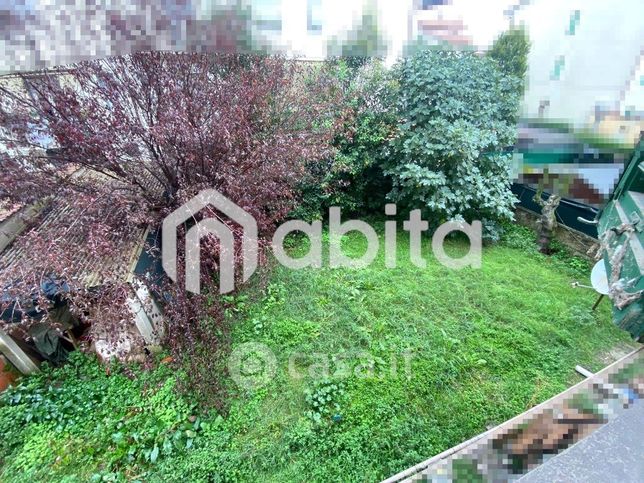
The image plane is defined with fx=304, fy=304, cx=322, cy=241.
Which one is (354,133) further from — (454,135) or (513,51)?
(513,51)

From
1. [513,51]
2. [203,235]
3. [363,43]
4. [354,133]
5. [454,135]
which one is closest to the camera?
[203,235]

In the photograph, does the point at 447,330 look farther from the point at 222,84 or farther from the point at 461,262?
the point at 222,84

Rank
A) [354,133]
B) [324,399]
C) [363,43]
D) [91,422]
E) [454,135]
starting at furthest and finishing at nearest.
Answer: [354,133]
[454,135]
[363,43]
[91,422]
[324,399]

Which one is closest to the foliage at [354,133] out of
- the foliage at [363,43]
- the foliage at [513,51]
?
the foliage at [363,43]

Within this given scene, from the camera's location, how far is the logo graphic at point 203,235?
4.01m

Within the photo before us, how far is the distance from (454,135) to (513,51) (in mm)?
2137

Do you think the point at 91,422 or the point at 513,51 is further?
the point at 513,51

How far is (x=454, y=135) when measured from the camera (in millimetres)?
5184

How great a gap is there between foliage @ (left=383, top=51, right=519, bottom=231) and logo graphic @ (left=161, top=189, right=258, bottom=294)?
304 cm

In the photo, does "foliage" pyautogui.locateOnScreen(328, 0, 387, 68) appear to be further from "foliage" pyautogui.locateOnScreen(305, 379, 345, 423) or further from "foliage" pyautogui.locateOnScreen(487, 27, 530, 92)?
"foliage" pyautogui.locateOnScreen(305, 379, 345, 423)

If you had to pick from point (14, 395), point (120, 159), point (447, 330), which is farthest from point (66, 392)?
point (447, 330)

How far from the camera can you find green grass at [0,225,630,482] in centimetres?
277

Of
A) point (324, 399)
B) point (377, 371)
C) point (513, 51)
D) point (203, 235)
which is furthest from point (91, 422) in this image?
point (513, 51)

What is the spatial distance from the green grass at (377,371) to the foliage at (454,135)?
1.53 m
